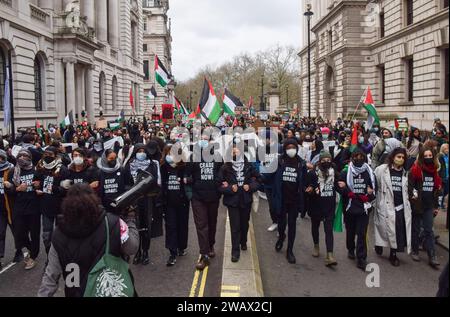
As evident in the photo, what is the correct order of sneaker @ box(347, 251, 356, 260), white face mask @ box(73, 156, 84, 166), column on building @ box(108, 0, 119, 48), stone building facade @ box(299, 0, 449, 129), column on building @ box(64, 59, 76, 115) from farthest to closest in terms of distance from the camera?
column on building @ box(108, 0, 119, 48), column on building @ box(64, 59, 76, 115), stone building facade @ box(299, 0, 449, 129), sneaker @ box(347, 251, 356, 260), white face mask @ box(73, 156, 84, 166)

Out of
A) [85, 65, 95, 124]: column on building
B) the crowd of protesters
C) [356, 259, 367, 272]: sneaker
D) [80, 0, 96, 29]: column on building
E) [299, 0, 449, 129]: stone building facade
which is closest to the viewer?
[356, 259, 367, 272]: sneaker

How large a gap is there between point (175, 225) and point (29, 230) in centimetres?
236

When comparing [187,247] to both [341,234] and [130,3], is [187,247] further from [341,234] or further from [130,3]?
[130,3]

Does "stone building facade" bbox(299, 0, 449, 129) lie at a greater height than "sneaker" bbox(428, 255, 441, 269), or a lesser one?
greater

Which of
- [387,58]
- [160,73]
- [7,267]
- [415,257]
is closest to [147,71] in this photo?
[387,58]

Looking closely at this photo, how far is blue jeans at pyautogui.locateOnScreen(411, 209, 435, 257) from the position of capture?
705cm

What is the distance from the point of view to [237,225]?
23.7 feet

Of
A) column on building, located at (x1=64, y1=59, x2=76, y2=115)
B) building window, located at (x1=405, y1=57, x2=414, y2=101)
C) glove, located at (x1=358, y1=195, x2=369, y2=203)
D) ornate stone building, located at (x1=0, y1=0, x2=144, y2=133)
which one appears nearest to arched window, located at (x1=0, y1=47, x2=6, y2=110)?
ornate stone building, located at (x1=0, y1=0, x2=144, y2=133)

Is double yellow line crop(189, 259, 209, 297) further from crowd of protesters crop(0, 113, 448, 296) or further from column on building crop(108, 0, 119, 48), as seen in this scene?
column on building crop(108, 0, 119, 48)

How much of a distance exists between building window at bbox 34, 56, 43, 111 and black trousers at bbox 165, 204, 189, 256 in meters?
21.9

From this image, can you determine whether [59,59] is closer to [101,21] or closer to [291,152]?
[101,21]

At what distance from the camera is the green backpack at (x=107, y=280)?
3.52m
